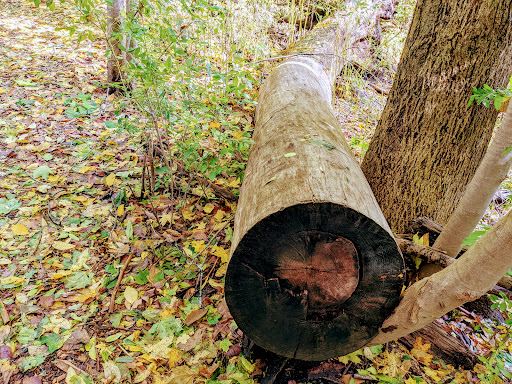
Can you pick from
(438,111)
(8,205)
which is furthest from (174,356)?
(438,111)

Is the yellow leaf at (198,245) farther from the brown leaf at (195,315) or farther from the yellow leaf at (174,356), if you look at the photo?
the yellow leaf at (174,356)

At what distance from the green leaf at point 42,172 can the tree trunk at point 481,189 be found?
10.7 ft

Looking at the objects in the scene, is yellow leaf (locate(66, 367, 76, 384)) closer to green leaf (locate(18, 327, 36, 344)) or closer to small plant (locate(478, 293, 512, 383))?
green leaf (locate(18, 327, 36, 344))

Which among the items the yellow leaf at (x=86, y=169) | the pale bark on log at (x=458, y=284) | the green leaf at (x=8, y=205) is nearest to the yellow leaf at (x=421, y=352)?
the pale bark on log at (x=458, y=284)

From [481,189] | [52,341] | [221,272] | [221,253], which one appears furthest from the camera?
[221,253]

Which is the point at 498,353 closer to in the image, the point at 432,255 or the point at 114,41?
the point at 432,255

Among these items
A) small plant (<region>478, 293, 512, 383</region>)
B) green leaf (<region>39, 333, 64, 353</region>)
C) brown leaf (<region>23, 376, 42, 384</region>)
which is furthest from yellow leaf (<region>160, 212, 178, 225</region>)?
small plant (<region>478, 293, 512, 383</region>)

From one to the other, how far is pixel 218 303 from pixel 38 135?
279 centimetres

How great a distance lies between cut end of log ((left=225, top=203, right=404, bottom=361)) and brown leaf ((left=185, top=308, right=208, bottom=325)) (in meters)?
0.55

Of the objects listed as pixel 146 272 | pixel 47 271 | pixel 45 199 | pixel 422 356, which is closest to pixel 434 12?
pixel 422 356

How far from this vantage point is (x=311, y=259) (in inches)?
58.7

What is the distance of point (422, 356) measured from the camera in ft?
6.36

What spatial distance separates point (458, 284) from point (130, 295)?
1881mm

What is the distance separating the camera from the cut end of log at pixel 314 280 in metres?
1.41
